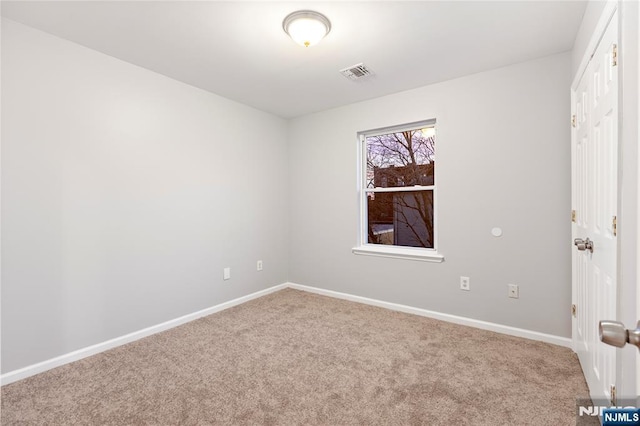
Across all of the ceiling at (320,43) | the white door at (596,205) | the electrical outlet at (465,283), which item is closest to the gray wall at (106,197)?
the ceiling at (320,43)

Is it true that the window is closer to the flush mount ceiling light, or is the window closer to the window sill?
the window sill

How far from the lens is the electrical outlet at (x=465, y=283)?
2.88 meters

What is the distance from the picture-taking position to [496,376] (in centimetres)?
200

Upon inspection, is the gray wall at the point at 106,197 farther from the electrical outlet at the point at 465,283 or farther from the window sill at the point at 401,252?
the electrical outlet at the point at 465,283

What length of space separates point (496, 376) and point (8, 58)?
12.7 ft

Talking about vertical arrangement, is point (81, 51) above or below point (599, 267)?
above

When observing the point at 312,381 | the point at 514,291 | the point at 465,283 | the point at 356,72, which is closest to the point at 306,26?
the point at 356,72

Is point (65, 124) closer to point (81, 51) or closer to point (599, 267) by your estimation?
point (81, 51)

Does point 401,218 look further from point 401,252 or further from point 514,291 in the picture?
point 514,291

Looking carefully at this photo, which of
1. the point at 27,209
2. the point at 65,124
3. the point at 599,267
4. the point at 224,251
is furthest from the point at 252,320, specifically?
the point at 599,267

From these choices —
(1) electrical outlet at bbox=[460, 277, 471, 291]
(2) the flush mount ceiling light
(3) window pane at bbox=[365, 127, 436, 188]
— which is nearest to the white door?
(1) electrical outlet at bbox=[460, 277, 471, 291]

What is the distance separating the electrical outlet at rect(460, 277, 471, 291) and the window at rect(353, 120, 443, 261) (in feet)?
0.99

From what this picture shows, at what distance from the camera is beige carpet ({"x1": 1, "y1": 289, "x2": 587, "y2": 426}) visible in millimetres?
1656

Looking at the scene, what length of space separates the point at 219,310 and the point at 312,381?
67.3 inches
